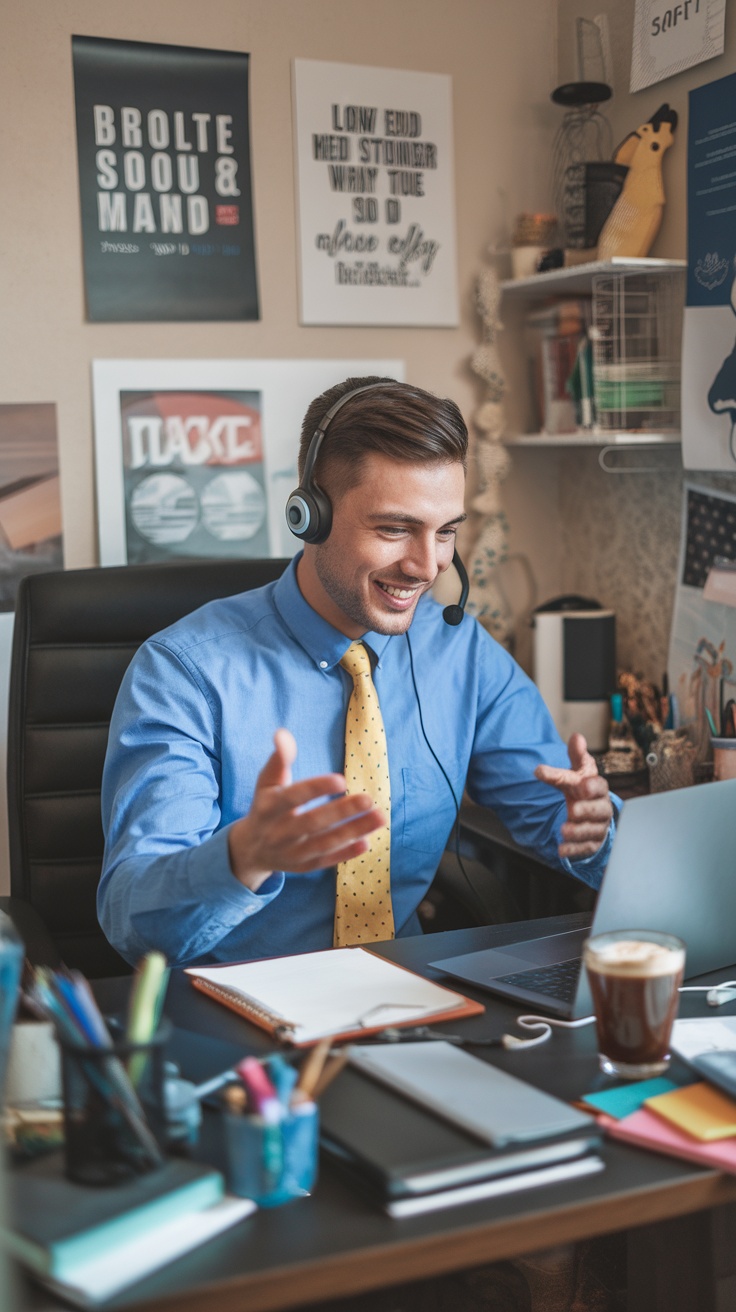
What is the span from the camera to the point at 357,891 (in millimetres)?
1455

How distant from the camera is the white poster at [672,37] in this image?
1965 mm

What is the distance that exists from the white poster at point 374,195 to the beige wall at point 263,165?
3 centimetres

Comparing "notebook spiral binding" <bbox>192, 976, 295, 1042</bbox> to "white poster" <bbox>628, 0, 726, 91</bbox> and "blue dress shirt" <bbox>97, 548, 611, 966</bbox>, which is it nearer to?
"blue dress shirt" <bbox>97, 548, 611, 966</bbox>

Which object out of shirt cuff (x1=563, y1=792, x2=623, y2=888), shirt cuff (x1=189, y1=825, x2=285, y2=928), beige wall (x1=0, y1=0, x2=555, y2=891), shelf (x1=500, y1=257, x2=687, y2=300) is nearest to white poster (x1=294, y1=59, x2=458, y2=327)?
beige wall (x1=0, y1=0, x2=555, y2=891)

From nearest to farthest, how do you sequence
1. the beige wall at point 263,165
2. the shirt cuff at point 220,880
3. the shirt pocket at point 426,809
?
the shirt cuff at point 220,880 < the shirt pocket at point 426,809 < the beige wall at point 263,165

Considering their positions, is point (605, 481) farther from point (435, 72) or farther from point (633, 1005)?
point (633, 1005)

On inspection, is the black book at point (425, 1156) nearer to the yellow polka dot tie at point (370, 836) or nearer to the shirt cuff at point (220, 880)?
the shirt cuff at point (220, 880)

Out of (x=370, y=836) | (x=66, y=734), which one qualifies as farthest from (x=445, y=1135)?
(x=66, y=734)

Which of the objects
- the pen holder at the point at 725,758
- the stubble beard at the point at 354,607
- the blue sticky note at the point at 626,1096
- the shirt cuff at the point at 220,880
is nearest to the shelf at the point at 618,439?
the pen holder at the point at 725,758

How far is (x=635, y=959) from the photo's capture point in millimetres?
902

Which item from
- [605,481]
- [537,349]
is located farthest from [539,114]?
[605,481]

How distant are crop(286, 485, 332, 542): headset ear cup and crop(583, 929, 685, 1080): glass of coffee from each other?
0.68 metres

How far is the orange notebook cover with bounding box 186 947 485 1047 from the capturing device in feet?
3.24

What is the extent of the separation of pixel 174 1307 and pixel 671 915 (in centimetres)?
57
